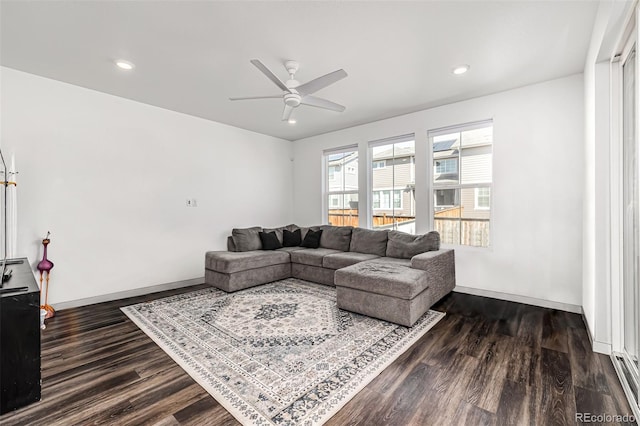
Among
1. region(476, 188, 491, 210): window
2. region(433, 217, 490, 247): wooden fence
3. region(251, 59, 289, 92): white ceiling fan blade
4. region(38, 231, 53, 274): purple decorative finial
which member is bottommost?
region(38, 231, 53, 274): purple decorative finial

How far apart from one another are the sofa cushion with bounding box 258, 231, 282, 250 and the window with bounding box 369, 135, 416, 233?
1769 mm

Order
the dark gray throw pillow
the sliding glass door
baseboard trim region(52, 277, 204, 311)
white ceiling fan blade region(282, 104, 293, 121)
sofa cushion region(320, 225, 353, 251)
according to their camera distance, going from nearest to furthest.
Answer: the sliding glass door < white ceiling fan blade region(282, 104, 293, 121) < baseboard trim region(52, 277, 204, 311) < sofa cushion region(320, 225, 353, 251) < the dark gray throw pillow

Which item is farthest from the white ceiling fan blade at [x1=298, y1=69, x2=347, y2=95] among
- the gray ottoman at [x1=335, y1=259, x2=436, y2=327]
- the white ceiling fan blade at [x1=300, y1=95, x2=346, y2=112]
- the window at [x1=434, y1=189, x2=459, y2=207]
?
the window at [x1=434, y1=189, x2=459, y2=207]

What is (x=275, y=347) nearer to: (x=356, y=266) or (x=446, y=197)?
(x=356, y=266)

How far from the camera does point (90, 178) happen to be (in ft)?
12.0

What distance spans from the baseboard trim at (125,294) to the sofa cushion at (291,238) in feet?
5.01

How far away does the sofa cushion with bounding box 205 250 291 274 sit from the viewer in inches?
159

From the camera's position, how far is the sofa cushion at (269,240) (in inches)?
195

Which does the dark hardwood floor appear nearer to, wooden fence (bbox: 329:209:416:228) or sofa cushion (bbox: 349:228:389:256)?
sofa cushion (bbox: 349:228:389:256)

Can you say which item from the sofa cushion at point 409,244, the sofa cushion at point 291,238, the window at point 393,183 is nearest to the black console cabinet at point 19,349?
the sofa cushion at point 291,238

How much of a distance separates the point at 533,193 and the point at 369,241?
224cm

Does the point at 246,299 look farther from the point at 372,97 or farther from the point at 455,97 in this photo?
the point at 455,97

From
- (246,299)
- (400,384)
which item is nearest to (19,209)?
(246,299)

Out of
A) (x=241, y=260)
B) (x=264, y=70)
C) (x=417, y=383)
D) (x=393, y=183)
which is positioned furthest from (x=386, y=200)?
(x=417, y=383)
